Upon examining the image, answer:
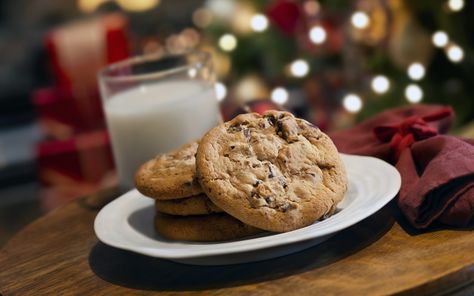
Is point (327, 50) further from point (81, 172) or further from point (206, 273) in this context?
point (206, 273)

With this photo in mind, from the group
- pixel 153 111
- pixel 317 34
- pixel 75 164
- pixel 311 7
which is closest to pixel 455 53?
pixel 317 34

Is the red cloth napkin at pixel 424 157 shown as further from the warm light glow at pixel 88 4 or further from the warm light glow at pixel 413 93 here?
the warm light glow at pixel 88 4

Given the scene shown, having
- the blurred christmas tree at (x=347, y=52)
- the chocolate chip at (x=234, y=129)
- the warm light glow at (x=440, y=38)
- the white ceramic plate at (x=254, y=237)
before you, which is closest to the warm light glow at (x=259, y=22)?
the blurred christmas tree at (x=347, y=52)

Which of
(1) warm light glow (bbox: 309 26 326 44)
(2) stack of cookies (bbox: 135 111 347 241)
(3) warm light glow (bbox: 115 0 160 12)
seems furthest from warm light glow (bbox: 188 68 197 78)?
(3) warm light glow (bbox: 115 0 160 12)

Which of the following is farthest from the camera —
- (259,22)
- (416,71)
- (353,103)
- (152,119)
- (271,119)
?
(259,22)

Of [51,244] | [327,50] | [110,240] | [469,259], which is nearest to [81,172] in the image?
[327,50]

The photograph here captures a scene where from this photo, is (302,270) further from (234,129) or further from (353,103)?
(353,103)

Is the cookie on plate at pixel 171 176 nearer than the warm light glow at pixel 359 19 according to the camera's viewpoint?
Yes
